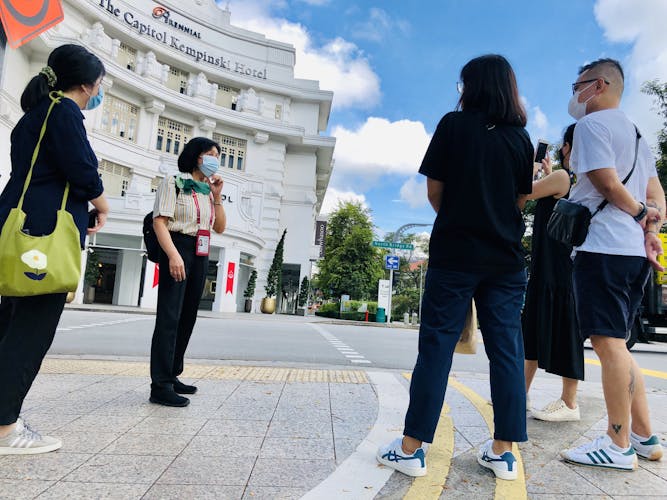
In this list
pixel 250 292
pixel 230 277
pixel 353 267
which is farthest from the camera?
pixel 353 267

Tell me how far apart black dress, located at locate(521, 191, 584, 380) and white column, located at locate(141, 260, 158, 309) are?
20.4m

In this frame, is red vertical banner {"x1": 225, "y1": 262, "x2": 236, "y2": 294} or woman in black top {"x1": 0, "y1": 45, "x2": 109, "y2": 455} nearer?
woman in black top {"x1": 0, "y1": 45, "x2": 109, "y2": 455}

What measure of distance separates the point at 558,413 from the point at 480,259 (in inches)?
73.1

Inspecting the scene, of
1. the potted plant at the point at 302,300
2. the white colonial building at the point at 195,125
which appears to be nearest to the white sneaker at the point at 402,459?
the white colonial building at the point at 195,125

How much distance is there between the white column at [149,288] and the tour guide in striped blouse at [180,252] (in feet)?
63.2

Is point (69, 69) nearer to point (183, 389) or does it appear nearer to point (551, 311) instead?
point (183, 389)

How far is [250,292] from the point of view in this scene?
93.6ft

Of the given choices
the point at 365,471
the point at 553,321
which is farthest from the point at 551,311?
the point at 365,471

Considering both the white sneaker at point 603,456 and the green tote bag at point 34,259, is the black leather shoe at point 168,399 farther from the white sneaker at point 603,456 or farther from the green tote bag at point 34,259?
the white sneaker at point 603,456

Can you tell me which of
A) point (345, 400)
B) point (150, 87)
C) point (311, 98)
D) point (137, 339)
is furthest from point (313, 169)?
point (345, 400)

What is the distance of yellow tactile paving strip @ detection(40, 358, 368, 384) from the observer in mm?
4723

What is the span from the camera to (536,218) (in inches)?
145

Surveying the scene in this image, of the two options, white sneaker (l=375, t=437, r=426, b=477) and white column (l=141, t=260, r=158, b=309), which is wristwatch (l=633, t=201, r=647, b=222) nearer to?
white sneaker (l=375, t=437, r=426, b=477)

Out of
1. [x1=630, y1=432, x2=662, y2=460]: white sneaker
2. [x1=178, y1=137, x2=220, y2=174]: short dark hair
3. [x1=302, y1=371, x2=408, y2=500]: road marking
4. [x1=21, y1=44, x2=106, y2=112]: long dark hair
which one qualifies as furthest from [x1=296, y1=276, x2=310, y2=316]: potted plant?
[x1=21, y1=44, x2=106, y2=112]: long dark hair
